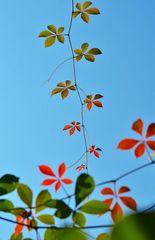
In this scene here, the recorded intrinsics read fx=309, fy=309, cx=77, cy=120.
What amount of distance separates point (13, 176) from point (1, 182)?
0.13 feet

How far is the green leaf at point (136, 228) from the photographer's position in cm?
17

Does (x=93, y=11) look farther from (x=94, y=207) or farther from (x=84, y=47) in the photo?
(x=94, y=207)

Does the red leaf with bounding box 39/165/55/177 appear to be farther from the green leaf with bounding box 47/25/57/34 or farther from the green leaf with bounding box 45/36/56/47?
the green leaf with bounding box 47/25/57/34

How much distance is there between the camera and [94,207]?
0.81 m

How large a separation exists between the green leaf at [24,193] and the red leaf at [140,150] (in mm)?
348

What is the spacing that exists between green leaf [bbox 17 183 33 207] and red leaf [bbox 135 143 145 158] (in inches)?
13.7

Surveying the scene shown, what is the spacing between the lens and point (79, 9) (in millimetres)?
2314

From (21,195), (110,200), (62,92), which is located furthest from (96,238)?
(62,92)

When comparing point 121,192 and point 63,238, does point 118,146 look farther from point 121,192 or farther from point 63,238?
point 63,238

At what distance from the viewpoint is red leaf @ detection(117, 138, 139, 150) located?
942mm

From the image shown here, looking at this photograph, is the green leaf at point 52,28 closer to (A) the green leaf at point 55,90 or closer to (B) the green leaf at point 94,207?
(A) the green leaf at point 55,90

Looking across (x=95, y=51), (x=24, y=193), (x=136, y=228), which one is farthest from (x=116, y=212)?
(x=95, y=51)

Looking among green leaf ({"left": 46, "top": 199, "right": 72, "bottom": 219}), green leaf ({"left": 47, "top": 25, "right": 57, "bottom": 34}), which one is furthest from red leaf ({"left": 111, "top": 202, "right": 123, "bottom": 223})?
green leaf ({"left": 47, "top": 25, "right": 57, "bottom": 34})

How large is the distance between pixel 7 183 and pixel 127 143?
38cm
